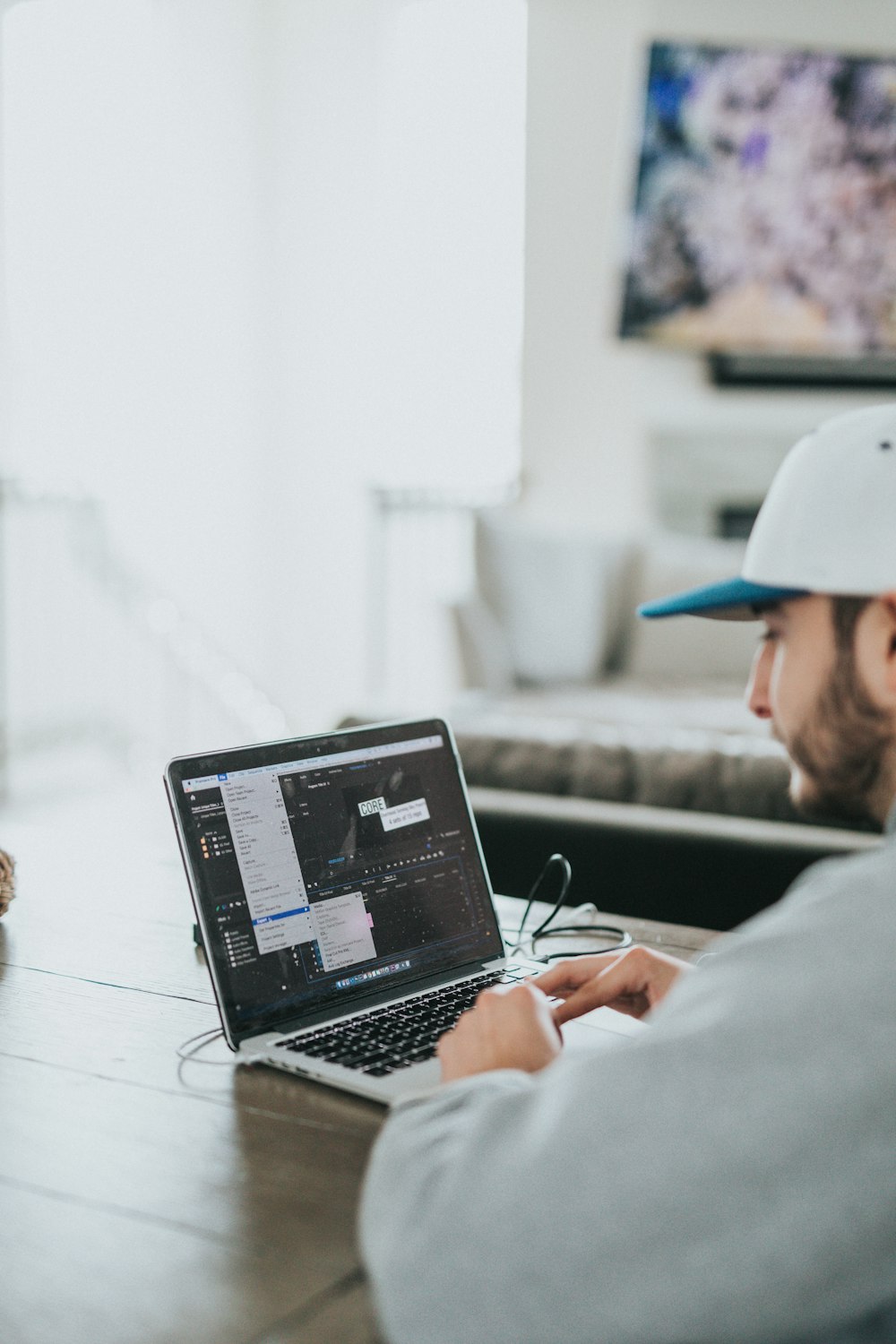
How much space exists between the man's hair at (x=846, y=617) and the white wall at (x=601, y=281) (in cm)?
508

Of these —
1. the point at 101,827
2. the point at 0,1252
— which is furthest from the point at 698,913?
the point at 0,1252

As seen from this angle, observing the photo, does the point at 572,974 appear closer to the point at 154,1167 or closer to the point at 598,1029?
the point at 598,1029

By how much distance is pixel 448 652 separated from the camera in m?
4.46

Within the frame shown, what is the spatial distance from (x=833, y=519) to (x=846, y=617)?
6 cm

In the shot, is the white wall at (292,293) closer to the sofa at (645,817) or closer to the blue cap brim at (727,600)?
the sofa at (645,817)

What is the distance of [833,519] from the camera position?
84cm

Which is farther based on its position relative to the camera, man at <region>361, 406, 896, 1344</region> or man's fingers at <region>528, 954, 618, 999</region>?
man's fingers at <region>528, 954, 618, 999</region>

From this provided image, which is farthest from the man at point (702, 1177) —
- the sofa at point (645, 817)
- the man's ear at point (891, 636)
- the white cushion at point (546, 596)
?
the white cushion at point (546, 596)

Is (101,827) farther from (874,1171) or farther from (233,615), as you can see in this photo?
(233,615)

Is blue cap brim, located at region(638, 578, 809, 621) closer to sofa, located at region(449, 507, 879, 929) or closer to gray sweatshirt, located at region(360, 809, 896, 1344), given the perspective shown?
gray sweatshirt, located at region(360, 809, 896, 1344)

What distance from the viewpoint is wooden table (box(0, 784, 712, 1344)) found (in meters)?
0.71

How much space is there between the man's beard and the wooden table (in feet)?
1.23

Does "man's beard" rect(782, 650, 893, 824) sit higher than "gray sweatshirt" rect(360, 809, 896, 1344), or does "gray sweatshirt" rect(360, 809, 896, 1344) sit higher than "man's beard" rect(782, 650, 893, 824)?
"man's beard" rect(782, 650, 893, 824)

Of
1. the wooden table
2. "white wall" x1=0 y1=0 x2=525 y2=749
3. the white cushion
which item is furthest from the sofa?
"white wall" x1=0 y1=0 x2=525 y2=749
